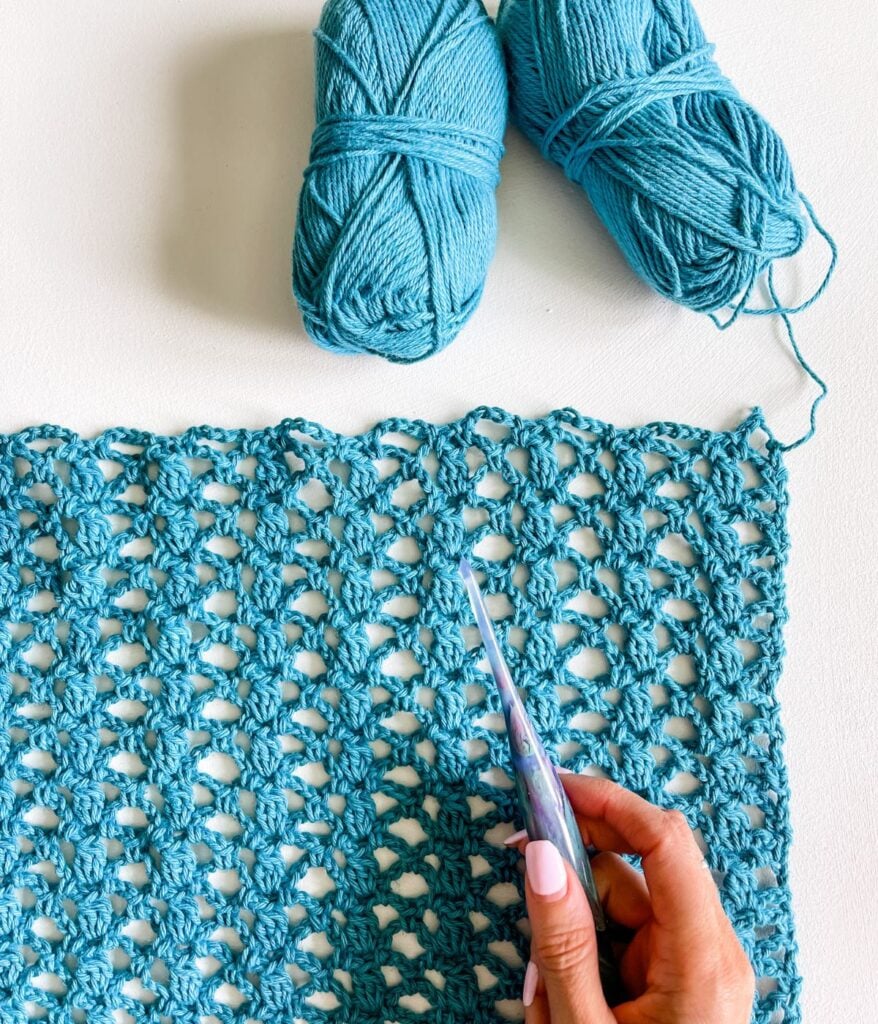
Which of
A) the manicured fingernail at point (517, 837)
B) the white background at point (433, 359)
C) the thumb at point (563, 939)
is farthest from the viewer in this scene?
the white background at point (433, 359)

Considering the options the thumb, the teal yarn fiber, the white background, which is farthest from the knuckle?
the teal yarn fiber

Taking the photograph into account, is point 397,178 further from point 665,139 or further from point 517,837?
point 517,837

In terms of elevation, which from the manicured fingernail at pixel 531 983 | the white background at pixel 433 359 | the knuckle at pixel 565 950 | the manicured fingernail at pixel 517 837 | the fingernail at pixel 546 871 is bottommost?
the manicured fingernail at pixel 531 983

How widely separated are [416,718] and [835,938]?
0.49 meters

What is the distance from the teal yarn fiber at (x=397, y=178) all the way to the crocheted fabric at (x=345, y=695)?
0.41 ft

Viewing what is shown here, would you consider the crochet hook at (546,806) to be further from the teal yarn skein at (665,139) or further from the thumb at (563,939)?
the teal yarn skein at (665,139)

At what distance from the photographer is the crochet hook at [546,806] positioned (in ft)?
2.77

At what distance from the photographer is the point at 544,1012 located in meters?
0.86

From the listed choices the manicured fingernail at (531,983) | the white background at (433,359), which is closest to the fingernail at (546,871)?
the manicured fingernail at (531,983)

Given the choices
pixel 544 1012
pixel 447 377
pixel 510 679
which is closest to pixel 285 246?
pixel 447 377

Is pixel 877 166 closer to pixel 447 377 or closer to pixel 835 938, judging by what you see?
pixel 447 377

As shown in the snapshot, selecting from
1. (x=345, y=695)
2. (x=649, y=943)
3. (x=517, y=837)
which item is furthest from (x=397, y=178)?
(x=649, y=943)

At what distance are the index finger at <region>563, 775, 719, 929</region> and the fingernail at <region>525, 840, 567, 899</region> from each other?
83mm

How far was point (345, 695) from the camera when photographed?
3.09 feet
